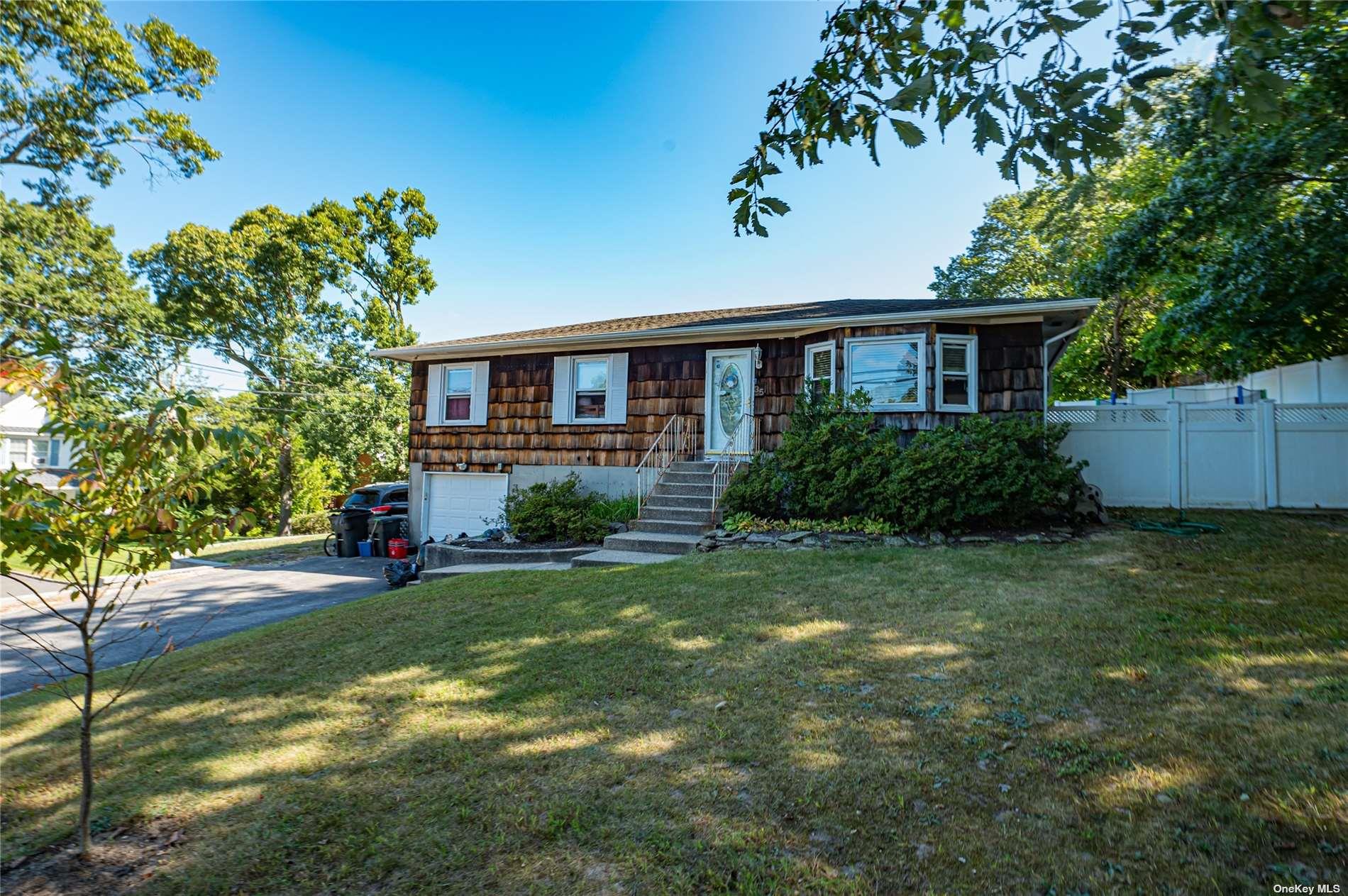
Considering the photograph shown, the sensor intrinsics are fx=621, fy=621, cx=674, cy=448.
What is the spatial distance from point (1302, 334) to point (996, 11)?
11.1 m

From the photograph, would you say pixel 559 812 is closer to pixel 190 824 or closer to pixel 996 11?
pixel 190 824

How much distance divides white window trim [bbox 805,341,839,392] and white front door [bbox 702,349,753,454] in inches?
42.4

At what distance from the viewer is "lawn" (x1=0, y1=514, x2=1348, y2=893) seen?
2.39 meters

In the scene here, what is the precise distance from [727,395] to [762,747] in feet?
29.8

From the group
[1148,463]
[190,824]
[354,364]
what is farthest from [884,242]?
[354,364]

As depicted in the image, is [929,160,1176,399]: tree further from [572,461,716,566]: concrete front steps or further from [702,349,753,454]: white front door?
[572,461,716,566]: concrete front steps

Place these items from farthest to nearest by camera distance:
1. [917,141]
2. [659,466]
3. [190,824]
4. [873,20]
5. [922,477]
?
[659,466] < [922,477] < [873,20] < [190,824] < [917,141]

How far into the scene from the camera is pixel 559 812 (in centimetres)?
276

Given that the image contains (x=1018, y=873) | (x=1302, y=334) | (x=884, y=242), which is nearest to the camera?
(x=1018, y=873)

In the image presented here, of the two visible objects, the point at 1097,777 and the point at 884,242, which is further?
the point at 884,242

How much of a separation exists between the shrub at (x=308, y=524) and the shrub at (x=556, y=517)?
52.6 feet

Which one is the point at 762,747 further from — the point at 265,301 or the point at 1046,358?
the point at 265,301

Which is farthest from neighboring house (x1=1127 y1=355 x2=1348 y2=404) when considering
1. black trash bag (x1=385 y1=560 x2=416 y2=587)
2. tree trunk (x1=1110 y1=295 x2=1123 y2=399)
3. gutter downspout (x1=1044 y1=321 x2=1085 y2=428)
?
black trash bag (x1=385 y1=560 x2=416 y2=587)

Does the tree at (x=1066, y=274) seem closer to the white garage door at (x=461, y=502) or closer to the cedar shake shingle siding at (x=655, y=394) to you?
the cedar shake shingle siding at (x=655, y=394)
